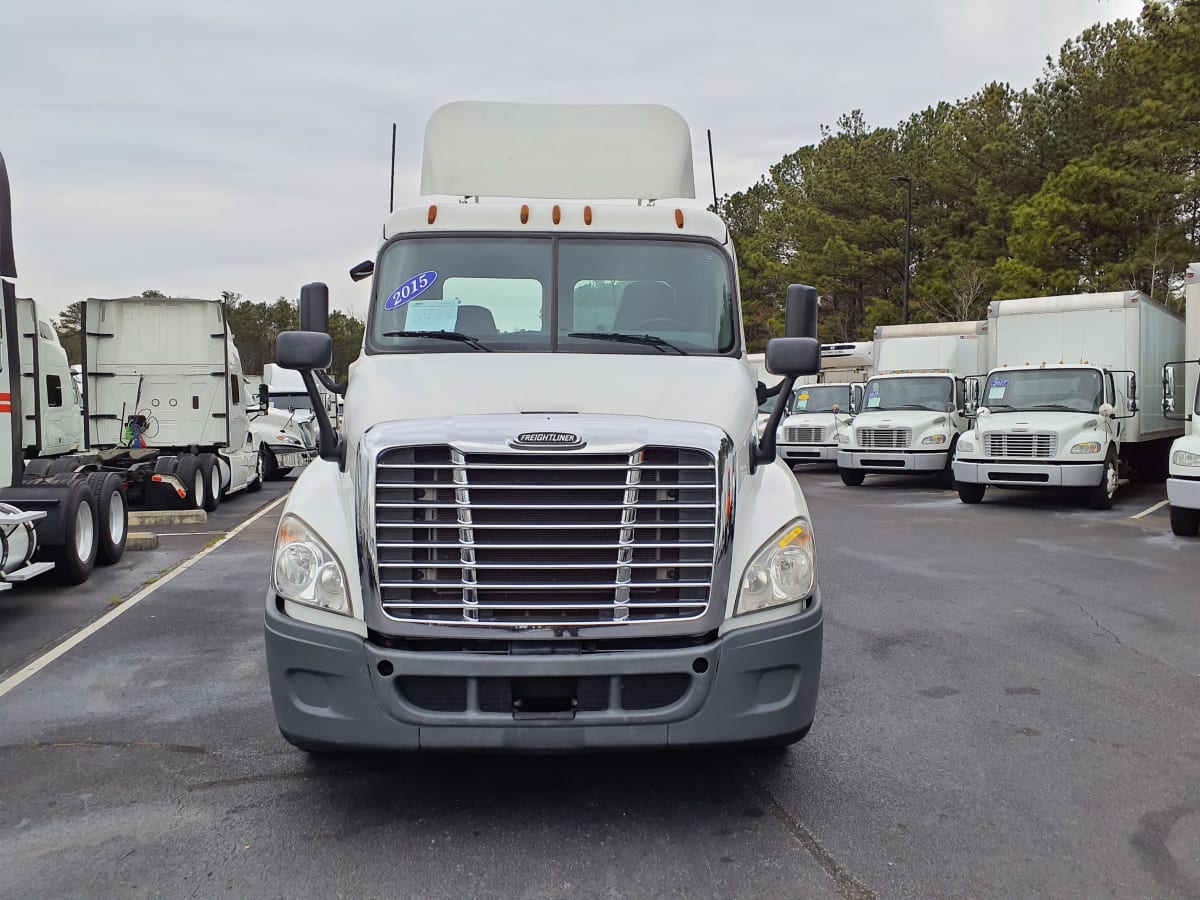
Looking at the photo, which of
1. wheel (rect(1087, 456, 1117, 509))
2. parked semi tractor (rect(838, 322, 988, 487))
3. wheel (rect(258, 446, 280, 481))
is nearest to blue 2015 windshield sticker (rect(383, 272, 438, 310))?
wheel (rect(1087, 456, 1117, 509))

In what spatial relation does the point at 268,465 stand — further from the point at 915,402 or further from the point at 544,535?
the point at 544,535

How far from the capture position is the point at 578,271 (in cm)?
532

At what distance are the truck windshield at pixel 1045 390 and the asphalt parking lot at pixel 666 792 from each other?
9343mm

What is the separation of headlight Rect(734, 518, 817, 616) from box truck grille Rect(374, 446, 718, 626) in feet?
0.59

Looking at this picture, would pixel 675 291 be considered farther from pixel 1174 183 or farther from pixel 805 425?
pixel 1174 183

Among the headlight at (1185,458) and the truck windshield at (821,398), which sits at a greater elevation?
the truck windshield at (821,398)

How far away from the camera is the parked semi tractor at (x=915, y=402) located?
741 inches

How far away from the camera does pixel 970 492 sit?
53.7 ft

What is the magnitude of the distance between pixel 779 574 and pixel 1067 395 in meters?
13.7

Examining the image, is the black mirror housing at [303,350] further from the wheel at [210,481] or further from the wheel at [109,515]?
the wheel at [210,481]

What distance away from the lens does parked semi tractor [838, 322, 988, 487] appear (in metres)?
18.8

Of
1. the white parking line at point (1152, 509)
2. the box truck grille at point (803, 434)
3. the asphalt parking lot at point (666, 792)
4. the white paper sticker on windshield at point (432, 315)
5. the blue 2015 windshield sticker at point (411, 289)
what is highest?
the blue 2015 windshield sticker at point (411, 289)

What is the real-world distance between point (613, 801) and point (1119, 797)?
2080 millimetres

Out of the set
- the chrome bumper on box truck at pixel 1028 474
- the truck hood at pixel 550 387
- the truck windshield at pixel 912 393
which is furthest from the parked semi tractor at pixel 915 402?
the truck hood at pixel 550 387
